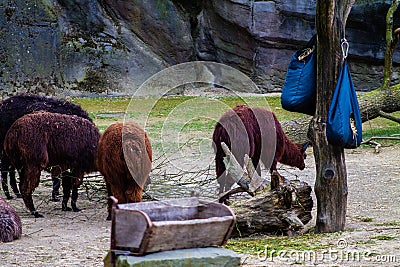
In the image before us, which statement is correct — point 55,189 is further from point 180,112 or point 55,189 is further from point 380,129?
point 380,129

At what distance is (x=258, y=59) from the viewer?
2006 centimetres

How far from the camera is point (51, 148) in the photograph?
26.1 feet

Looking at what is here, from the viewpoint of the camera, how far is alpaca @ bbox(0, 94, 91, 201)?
885cm

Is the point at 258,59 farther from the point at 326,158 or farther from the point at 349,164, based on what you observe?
the point at 326,158

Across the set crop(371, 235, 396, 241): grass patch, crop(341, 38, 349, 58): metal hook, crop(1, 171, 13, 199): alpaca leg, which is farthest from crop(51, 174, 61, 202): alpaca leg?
crop(371, 235, 396, 241): grass patch

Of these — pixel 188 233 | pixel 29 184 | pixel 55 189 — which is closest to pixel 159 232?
pixel 188 233

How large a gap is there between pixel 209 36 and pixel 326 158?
14.6 meters

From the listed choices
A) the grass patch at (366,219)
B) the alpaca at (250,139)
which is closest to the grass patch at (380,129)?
the alpaca at (250,139)

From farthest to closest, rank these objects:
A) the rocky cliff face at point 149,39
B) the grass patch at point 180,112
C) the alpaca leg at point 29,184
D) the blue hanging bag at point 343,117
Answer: the rocky cliff face at point 149,39 < the grass patch at point 180,112 < the alpaca leg at point 29,184 < the blue hanging bag at point 343,117

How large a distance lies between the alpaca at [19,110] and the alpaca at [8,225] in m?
2.10

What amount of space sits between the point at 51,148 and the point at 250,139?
227 cm

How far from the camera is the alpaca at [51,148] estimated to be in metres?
7.78

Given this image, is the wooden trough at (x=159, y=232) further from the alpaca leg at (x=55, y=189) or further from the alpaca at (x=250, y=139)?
the alpaca leg at (x=55, y=189)

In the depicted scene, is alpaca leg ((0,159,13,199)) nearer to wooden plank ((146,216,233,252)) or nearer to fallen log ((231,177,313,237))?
fallen log ((231,177,313,237))
